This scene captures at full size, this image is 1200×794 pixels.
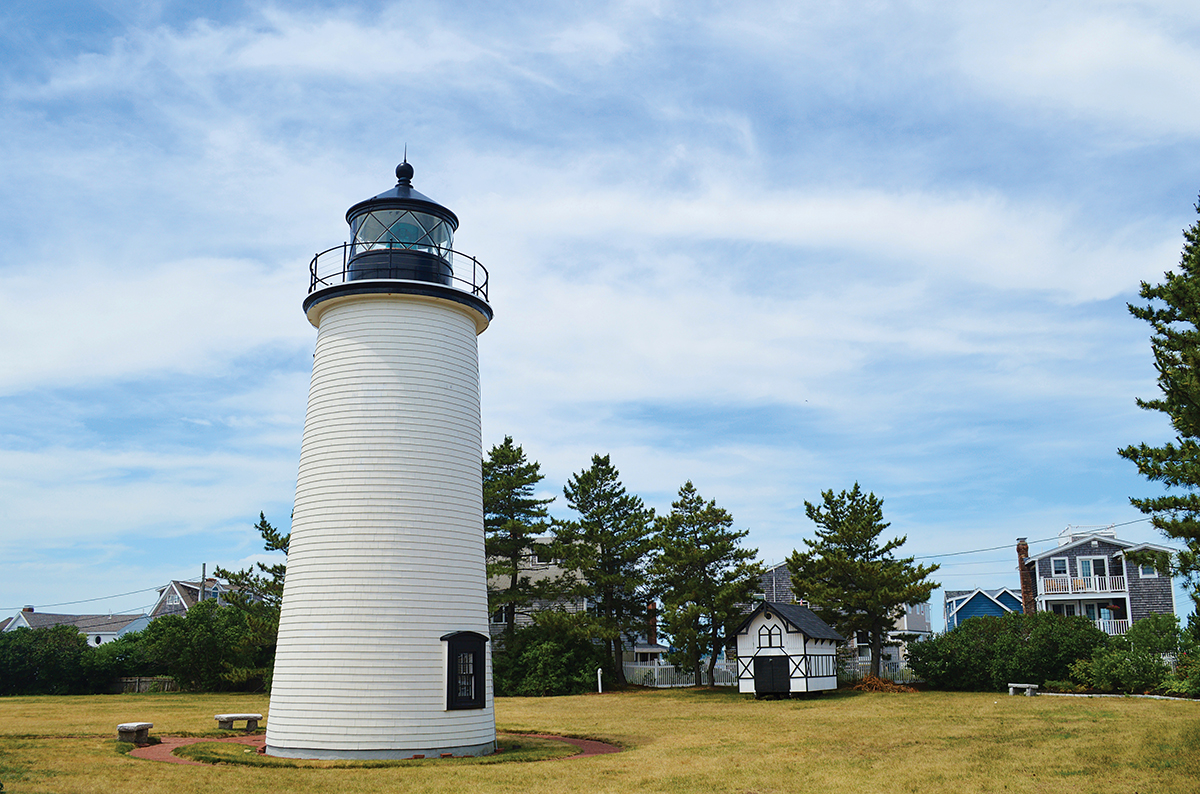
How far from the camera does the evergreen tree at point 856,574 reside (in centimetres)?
3173

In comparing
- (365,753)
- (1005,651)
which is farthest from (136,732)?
(1005,651)

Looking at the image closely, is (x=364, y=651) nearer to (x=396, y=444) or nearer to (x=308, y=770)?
(x=308, y=770)

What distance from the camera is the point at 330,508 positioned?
1634 cm

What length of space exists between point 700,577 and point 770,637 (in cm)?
549

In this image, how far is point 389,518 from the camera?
16109 millimetres

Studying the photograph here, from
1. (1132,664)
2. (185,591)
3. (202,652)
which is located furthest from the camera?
(185,591)

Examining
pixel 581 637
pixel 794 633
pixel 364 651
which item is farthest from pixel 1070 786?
pixel 581 637

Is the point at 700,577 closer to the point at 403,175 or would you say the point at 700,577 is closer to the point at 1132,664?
the point at 1132,664

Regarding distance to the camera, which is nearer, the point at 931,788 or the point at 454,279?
the point at 931,788

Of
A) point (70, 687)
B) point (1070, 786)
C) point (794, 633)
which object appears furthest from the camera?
point (70, 687)

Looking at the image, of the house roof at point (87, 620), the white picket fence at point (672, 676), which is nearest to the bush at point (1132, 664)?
the white picket fence at point (672, 676)

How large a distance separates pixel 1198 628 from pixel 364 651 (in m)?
13.9

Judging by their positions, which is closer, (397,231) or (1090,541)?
(397,231)

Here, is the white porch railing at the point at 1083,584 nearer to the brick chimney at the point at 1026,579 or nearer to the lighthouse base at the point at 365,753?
the brick chimney at the point at 1026,579
